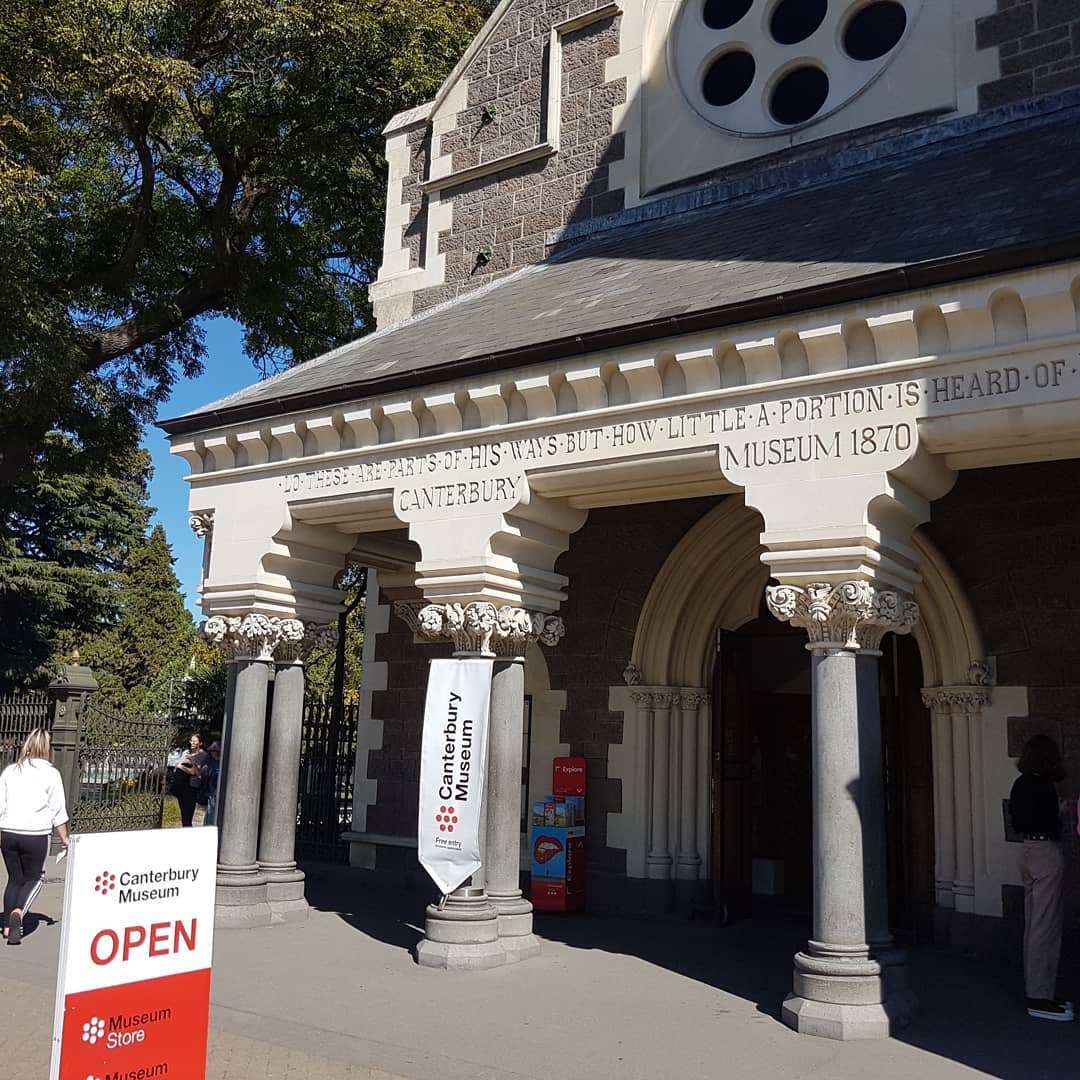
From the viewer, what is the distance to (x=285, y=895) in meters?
9.93

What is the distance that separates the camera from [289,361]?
22.5 metres

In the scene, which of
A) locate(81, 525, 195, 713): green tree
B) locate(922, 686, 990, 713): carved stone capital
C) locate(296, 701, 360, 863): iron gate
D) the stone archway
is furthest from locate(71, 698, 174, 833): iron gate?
locate(81, 525, 195, 713): green tree

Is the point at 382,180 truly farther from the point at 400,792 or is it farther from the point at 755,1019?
the point at 755,1019

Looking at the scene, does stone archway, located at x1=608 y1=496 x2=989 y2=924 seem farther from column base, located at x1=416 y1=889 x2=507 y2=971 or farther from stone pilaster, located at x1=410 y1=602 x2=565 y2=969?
column base, located at x1=416 y1=889 x2=507 y2=971

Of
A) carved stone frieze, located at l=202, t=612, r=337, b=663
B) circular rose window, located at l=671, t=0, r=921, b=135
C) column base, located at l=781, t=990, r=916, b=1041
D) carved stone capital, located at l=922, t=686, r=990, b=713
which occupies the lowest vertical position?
column base, located at l=781, t=990, r=916, b=1041

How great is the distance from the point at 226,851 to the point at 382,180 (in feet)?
46.6

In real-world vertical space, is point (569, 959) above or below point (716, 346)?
below

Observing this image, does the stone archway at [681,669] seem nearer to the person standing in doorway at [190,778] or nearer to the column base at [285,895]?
the column base at [285,895]

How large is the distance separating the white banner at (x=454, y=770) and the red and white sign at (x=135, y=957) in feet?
A: 13.4

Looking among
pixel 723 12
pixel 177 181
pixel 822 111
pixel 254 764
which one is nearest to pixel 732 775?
pixel 254 764

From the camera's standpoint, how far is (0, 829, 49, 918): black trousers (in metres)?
8.62

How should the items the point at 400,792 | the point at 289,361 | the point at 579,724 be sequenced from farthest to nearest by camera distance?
the point at 289,361 → the point at 400,792 → the point at 579,724

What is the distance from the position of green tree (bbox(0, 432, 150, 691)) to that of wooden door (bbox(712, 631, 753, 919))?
68.3 feet

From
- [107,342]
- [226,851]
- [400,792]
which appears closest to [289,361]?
[107,342]
